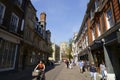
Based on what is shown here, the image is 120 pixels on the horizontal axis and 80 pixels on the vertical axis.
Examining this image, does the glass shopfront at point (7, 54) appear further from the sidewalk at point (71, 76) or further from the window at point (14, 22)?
the sidewalk at point (71, 76)

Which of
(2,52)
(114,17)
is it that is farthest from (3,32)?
(114,17)

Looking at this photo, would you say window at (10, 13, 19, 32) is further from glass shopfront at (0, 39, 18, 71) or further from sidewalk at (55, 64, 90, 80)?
sidewalk at (55, 64, 90, 80)

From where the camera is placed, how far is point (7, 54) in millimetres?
14562

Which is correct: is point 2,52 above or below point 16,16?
below

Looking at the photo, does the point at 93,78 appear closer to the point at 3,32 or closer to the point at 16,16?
the point at 3,32

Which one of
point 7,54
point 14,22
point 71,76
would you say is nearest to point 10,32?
point 14,22

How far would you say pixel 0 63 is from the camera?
13.2 meters

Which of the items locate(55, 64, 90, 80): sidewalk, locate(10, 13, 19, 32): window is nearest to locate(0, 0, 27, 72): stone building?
locate(10, 13, 19, 32): window

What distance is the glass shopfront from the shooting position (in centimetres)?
1349

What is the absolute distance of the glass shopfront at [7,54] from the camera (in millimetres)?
13492

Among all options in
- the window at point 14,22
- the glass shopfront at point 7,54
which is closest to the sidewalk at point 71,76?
the glass shopfront at point 7,54

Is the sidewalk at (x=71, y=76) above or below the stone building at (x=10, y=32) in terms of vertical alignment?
below

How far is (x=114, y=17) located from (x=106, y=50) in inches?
137

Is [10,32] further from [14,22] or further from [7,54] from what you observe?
[7,54]
